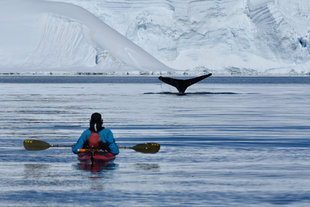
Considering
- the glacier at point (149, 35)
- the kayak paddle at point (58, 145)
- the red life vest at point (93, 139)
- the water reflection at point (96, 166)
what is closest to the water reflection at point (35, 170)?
the water reflection at point (96, 166)

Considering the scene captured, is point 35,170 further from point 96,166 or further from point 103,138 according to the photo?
point 103,138

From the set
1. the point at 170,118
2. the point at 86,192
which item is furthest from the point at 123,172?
the point at 170,118

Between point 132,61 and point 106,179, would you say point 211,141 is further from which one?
point 132,61

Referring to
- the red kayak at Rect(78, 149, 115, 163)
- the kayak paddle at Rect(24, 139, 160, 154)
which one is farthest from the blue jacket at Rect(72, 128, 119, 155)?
the kayak paddle at Rect(24, 139, 160, 154)

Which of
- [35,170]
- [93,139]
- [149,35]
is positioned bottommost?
[35,170]

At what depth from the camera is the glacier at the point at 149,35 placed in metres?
179

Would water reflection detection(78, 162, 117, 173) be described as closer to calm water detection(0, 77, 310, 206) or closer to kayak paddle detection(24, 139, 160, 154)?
calm water detection(0, 77, 310, 206)

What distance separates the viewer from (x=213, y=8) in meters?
192

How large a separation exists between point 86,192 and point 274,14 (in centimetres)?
17226

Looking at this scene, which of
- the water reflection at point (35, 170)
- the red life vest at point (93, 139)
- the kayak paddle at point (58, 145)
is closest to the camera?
the water reflection at point (35, 170)

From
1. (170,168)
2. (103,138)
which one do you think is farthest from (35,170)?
(170,168)

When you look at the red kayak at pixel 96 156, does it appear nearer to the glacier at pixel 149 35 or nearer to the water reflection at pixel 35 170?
the water reflection at pixel 35 170

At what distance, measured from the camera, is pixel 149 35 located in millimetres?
186875

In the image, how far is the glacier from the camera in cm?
17862
